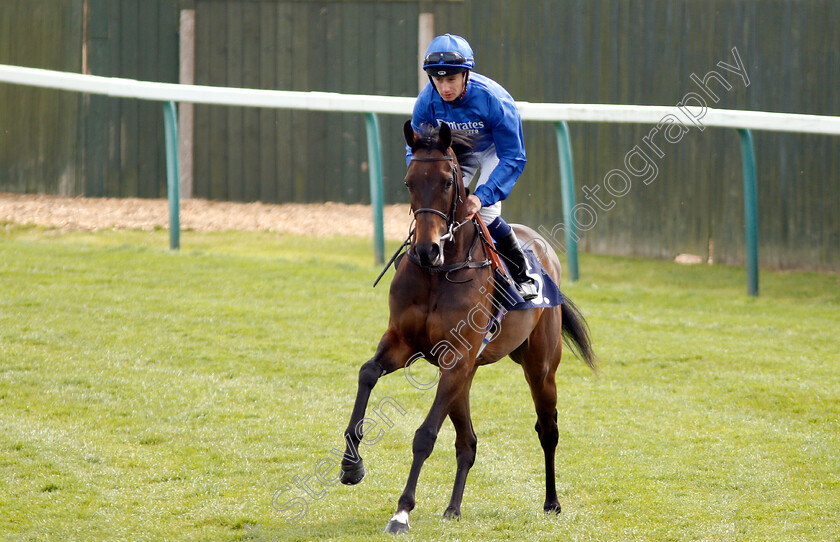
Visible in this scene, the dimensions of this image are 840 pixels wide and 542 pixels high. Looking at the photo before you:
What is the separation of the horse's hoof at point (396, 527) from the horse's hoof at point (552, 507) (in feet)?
3.30

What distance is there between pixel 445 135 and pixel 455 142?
1.27 feet

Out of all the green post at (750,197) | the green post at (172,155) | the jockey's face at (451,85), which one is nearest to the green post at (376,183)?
the green post at (172,155)

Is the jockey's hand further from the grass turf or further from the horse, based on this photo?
the grass turf

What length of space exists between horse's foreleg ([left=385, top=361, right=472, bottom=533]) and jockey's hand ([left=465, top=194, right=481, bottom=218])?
71cm

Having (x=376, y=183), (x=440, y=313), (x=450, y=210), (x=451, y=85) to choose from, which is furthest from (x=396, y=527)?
(x=376, y=183)

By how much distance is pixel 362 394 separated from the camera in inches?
181

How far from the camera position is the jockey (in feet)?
15.5

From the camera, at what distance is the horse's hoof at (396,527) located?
4.50m

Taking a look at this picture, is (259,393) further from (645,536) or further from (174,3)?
(174,3)

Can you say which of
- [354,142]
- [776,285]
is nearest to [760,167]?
[776,285]

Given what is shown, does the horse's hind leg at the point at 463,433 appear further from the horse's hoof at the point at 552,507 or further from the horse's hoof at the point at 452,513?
the horse's hoof at the point at 552,507

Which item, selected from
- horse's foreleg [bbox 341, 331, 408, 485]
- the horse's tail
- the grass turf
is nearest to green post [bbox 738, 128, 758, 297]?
the grass turf

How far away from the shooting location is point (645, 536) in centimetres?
486

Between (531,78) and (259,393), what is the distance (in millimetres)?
6608
